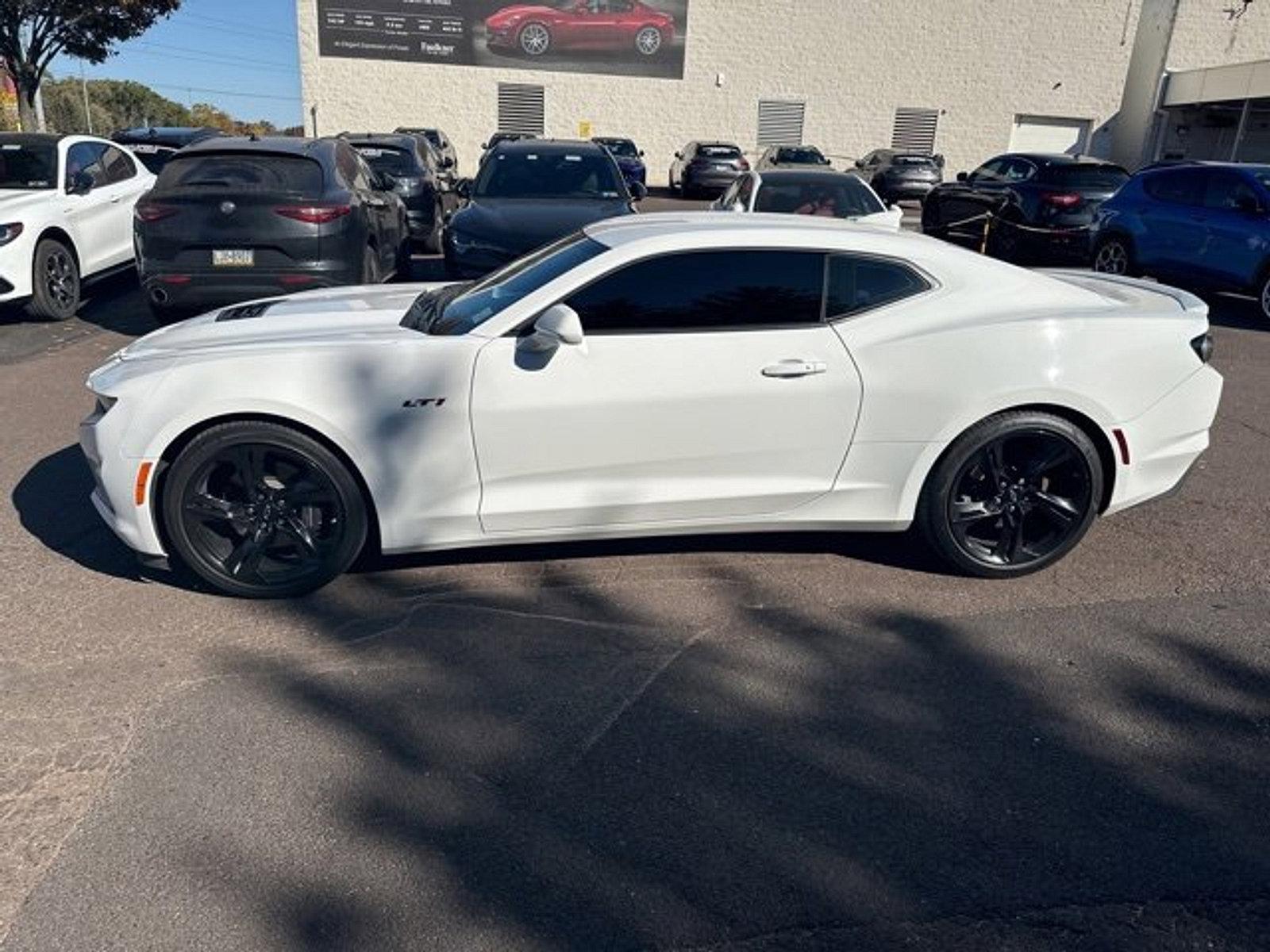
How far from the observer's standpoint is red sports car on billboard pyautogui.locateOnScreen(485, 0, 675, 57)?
91.6 feet

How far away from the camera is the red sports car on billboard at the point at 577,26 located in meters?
27.9

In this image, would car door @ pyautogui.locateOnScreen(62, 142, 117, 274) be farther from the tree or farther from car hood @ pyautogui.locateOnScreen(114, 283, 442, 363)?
the tree

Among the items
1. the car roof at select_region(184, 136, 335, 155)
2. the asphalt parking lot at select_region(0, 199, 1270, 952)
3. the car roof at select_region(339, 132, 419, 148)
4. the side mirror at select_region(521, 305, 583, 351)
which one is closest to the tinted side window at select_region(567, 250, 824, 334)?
the side mirror at select_region(521, 305, 583, 351)

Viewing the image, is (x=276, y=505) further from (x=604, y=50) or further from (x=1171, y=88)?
(x=1171, y=88)

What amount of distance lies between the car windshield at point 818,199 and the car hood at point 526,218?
1802mm

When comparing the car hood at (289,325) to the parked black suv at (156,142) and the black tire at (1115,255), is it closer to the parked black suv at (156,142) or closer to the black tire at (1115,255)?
the black tire at (1115,255)

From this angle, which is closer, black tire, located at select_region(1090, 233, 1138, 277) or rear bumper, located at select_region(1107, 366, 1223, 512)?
rear bumper, located at select_region(1107, 366, 1223, 512)

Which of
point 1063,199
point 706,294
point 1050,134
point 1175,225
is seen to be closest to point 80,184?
point 706,294

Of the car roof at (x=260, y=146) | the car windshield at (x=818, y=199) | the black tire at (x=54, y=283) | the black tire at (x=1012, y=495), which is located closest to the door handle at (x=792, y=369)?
the black tire at (x=1012, y=495)

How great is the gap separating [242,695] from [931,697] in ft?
7.78

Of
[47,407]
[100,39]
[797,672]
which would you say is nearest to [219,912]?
[797,672]

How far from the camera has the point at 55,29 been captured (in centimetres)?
2005

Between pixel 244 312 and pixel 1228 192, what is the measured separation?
32.5ft

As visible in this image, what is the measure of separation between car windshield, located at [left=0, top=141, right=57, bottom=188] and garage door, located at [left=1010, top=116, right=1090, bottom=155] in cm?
2984
